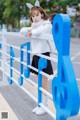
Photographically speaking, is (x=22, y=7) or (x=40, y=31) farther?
(x=22, y=7)

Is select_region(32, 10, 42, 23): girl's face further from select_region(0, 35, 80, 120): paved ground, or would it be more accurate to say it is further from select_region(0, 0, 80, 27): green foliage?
select_region(0, 0, 80, 27): green foliage

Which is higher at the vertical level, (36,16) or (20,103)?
(36,16)

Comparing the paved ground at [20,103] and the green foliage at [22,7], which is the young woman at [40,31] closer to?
the paved ground at [20,103]

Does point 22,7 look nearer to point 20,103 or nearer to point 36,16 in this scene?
point 20,103

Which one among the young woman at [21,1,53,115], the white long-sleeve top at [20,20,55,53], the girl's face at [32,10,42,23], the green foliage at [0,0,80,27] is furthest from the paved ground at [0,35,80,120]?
the green foliage at [0,0,80,27]

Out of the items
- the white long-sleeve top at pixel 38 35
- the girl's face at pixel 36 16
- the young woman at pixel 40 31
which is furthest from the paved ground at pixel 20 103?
the girl's face at pixel 36 16

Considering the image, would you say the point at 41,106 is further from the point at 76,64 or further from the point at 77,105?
the point at 76,64

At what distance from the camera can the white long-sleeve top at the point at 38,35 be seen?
4.26m

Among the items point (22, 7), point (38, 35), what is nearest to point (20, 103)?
point (38, 35)

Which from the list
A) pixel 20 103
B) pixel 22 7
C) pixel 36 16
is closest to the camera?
pixel 36 16

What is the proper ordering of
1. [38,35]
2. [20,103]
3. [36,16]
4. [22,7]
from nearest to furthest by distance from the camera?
[38,35], [36,16], [20,103], [22,7]

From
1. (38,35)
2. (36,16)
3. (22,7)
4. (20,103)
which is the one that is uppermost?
(36,16)

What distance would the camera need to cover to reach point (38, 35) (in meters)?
4.20

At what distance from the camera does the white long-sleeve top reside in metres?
4.26
